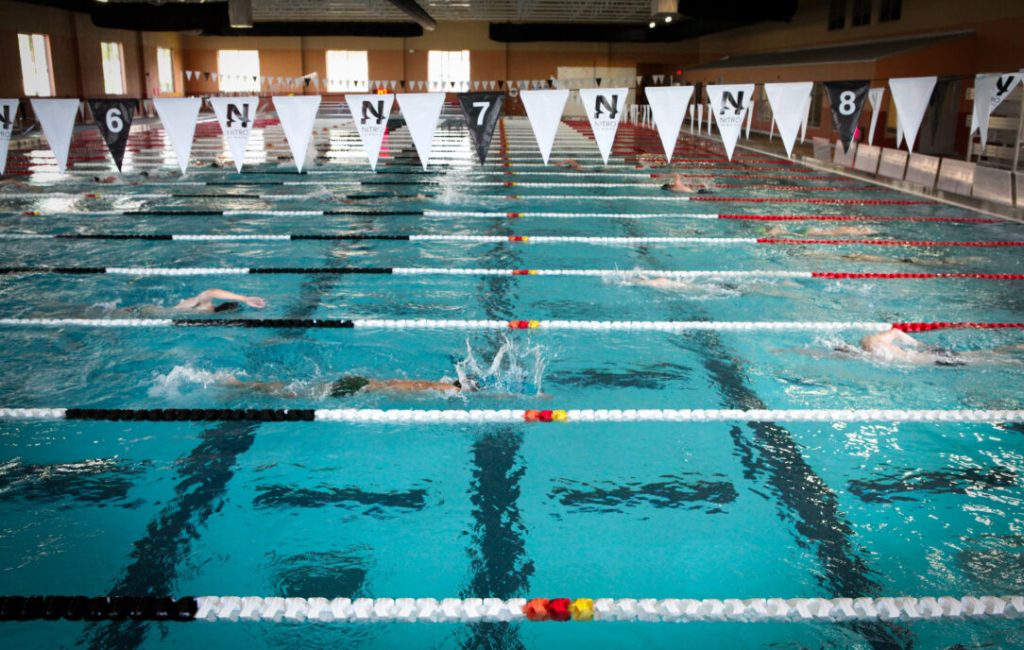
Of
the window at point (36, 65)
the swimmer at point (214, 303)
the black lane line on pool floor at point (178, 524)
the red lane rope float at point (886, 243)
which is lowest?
the black lane line on pool floor at point (178, 524)

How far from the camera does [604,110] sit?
9.72 metres

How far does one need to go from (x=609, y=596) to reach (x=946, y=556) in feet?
3.89

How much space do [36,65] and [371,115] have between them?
56.9 feet

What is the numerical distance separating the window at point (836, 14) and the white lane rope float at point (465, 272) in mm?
16279

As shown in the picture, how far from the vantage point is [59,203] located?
32.8ft

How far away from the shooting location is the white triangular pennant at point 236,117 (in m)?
9.41

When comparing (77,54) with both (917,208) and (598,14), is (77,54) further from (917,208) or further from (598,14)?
(917,208)

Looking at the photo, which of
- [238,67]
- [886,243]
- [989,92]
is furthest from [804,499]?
[238,67]

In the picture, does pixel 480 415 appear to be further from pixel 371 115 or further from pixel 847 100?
pixel 847 100

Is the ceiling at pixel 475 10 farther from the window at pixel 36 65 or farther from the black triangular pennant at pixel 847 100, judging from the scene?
the black triangular pennant at pixel 847 100

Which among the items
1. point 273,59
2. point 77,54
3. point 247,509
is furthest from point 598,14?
point 247,509

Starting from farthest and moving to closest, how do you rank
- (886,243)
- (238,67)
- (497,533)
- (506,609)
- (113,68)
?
(238,67) < (113,68) < (886,243) < (497,533) < (506,609)

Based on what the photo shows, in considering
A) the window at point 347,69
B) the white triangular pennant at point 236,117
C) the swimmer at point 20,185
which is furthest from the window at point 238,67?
the white triangular pennant at point 236,117

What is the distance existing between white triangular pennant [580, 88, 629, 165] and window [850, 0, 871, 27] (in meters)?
12.7
